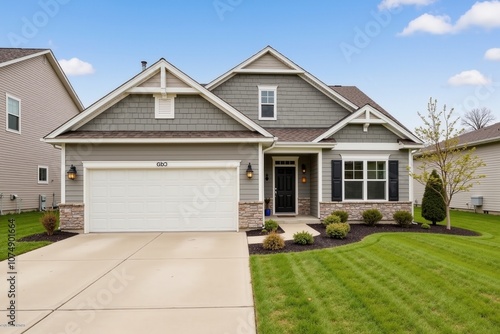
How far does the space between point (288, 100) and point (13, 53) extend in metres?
14.8

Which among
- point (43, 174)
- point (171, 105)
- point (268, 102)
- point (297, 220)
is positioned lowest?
point (297, 220)

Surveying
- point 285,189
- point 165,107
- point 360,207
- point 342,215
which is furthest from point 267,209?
point 165,107

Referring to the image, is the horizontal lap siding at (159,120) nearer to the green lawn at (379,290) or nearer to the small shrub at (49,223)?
the small shrub at (49,223)

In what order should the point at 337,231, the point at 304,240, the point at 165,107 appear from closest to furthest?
1. the point at 304,240
2. the point at 337,231
3. the point at 165,107

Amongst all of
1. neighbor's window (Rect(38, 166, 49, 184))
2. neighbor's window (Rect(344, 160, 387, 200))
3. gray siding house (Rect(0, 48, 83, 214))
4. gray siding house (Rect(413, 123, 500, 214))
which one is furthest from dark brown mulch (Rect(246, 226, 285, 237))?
neighbor's window (Rect(38, 166, 49, 184))

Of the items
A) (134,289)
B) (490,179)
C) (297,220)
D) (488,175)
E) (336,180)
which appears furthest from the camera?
(488,175)

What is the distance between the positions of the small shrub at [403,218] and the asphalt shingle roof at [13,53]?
1915 cm

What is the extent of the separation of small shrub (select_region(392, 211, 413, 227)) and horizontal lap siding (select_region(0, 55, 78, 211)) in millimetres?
17860

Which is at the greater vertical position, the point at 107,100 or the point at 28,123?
the point at 28,123

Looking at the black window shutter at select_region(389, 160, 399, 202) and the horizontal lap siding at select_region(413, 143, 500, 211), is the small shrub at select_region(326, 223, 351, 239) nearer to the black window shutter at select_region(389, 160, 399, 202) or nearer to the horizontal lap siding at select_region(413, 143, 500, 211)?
the black window shutter at select_region(389, 160, 399, 202)

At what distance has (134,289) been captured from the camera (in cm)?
507

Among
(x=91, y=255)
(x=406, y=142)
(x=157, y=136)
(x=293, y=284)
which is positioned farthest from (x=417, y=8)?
(x=91, y=255)

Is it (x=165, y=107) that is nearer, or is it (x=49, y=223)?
(x=49, y=223)

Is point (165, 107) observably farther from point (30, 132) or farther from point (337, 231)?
point (30, 132)
